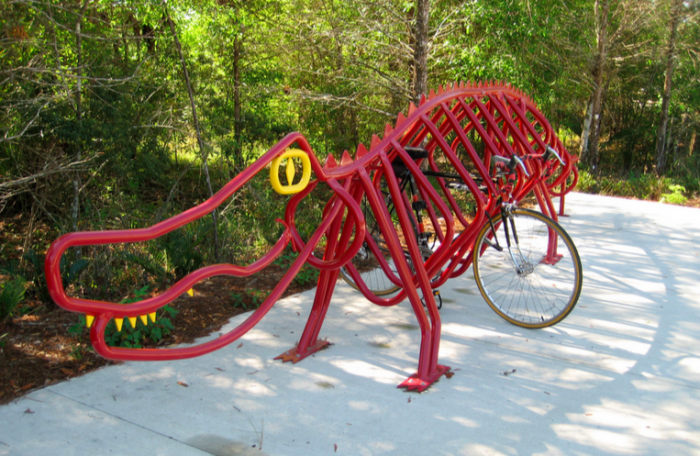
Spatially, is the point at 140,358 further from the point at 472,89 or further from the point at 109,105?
the point at 109,105

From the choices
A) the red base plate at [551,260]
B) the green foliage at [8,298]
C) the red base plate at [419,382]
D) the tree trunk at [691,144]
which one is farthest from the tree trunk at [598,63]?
the green foliage at [8,298]

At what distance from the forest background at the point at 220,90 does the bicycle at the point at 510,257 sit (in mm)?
1744

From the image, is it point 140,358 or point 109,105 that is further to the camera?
point 109,105

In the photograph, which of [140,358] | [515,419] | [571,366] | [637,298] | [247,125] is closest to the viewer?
[140,358]

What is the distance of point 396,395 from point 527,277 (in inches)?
102

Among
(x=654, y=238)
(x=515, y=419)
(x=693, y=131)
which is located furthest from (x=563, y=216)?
(x=693, y=131)

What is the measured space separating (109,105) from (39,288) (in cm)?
196

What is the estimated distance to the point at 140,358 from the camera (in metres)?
2.21

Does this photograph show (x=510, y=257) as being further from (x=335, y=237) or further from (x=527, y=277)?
(x=335, y=237)

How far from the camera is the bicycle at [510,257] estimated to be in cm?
379

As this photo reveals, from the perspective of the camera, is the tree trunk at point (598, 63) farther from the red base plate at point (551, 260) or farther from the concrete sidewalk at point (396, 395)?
the concrete sidewalk at point (396, 395)

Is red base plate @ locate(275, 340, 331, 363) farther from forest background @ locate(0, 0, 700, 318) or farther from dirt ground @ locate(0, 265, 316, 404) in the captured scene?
forest background @ locate(0, 0, 700, 318)

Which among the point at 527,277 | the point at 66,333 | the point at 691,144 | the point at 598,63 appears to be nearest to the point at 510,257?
the point at 527,277

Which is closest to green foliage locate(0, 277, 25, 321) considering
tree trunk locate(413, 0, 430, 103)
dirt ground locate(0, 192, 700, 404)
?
dirt ground locate(0, 192, 700, 404)
